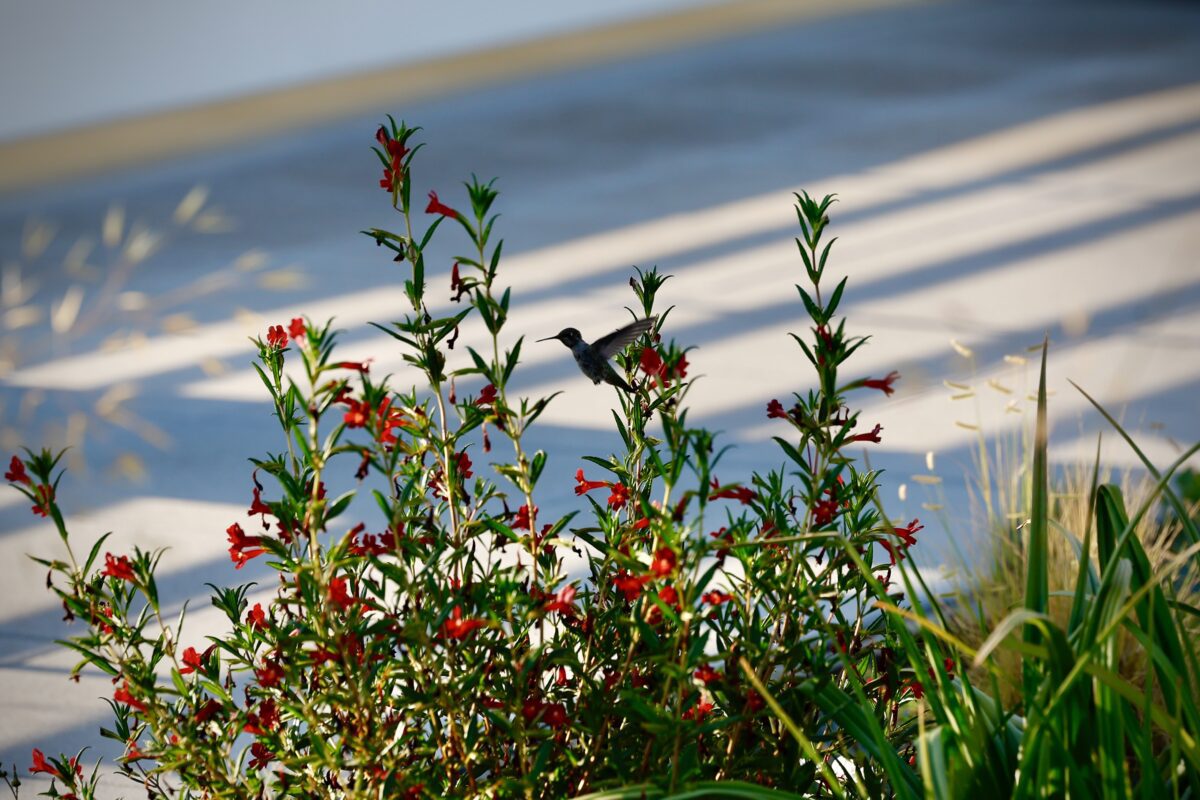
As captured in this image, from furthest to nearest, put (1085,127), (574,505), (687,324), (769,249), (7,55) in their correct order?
(1085,127), (7,55), (769,249), (687,324), (574,505)

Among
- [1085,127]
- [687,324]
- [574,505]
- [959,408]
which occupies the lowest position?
[574,505]

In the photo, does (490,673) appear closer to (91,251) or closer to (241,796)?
(241,796)

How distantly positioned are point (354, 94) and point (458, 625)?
6800 mm

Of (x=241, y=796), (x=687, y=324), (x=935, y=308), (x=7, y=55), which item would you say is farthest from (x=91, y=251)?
(x=241, y=796)

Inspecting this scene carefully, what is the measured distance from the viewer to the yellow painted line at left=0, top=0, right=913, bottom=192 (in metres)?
6.40

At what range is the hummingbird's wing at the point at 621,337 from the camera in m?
1.29

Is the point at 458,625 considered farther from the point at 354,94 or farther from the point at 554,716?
the point at 354,94

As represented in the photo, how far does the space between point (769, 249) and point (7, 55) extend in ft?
12.4

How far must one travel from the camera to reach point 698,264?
16.5 feet

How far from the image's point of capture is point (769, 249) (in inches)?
205

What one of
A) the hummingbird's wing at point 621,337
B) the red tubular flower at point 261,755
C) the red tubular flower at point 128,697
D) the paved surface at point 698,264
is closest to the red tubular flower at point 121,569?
the red tubular flower at point 128,697

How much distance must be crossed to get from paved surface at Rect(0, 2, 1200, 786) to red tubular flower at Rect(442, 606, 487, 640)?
50.4 inches

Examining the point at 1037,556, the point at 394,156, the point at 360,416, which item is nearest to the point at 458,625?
the point at 360,416

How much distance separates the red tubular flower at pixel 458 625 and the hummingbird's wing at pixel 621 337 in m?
0.29
